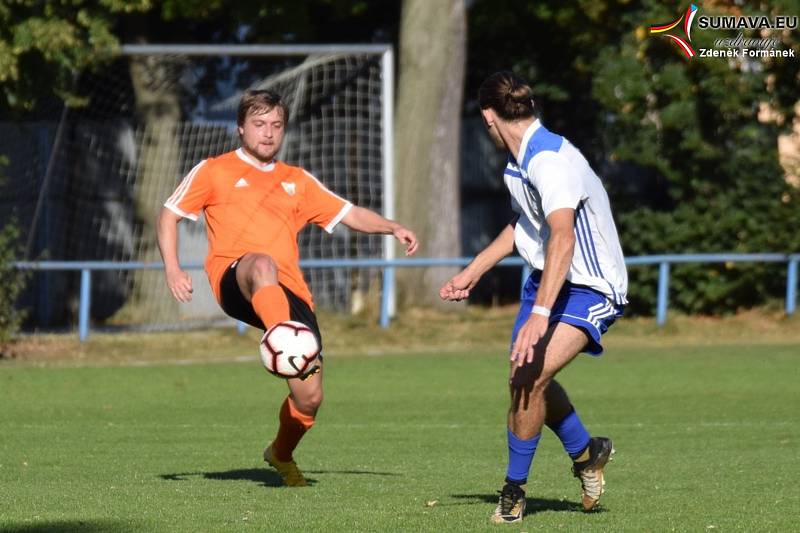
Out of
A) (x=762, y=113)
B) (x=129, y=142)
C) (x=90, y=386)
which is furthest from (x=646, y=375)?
(x=129, y=142)

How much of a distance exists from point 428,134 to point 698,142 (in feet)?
12.0

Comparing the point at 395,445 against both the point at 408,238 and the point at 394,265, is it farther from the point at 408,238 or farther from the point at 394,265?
the point at 394,265

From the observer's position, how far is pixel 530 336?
6293 millimetres

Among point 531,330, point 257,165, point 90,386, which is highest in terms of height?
point 257,165

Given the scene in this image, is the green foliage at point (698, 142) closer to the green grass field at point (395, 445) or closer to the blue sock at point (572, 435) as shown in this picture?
the green grass field at point (395, 445)

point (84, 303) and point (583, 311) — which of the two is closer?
point (583, 311)

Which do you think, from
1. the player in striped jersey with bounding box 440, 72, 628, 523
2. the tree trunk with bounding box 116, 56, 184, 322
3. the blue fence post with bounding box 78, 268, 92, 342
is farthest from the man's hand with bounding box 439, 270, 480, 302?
the tree trunk with bounding box 116, 56, 184, 322

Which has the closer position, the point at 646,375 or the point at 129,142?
the point at 646,375

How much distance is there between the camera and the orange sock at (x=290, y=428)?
8.22 meters

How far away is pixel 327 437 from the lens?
11.2 metres

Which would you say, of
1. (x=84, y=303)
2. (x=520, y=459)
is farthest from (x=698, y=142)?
(x=520, y=459)

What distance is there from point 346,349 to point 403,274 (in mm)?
2848

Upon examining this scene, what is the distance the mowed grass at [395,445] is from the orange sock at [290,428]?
0.25m

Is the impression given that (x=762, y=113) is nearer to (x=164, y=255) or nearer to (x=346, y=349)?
(x=346, y=349)
